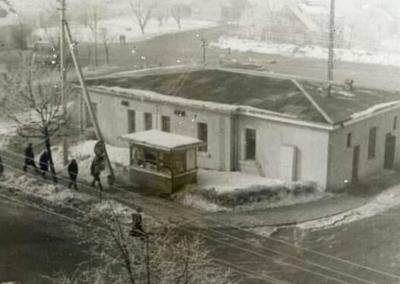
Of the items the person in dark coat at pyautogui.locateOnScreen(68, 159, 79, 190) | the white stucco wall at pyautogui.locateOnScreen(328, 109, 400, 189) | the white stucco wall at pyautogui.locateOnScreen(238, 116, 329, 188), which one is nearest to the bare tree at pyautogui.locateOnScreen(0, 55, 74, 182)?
the person in dark coat at pyautogui.locateOnScreen(68, 159, 79, 190)

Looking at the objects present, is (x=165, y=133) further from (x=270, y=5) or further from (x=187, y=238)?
(x=270, y=5)

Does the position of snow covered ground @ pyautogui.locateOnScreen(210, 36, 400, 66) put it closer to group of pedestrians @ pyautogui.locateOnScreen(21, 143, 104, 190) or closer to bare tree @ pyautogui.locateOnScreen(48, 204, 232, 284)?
group of pedestrians @ pyautogui.locateOnScreen(21, 143, 104, 190)

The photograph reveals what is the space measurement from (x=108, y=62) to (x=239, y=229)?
3.54 feet

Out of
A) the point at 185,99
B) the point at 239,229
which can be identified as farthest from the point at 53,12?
the point at 239,229

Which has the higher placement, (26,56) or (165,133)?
(26,56)

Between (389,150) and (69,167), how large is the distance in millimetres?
1645

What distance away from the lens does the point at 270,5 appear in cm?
376

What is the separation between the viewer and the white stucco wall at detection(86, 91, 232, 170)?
3.91 meters

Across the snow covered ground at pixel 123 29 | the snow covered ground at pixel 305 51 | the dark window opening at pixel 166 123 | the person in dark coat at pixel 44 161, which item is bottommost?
the person in dark coat at pixel 44 161

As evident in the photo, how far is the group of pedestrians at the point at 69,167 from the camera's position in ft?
12.7

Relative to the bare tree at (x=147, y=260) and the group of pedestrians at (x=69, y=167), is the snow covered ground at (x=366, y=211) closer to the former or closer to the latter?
the bare tree at (x=147, y=260)

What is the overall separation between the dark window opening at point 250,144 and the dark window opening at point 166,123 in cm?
41

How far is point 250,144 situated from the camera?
402 centimetres

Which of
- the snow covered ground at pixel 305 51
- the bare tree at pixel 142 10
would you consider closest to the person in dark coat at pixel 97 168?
the bare tree at pixel 142 10
